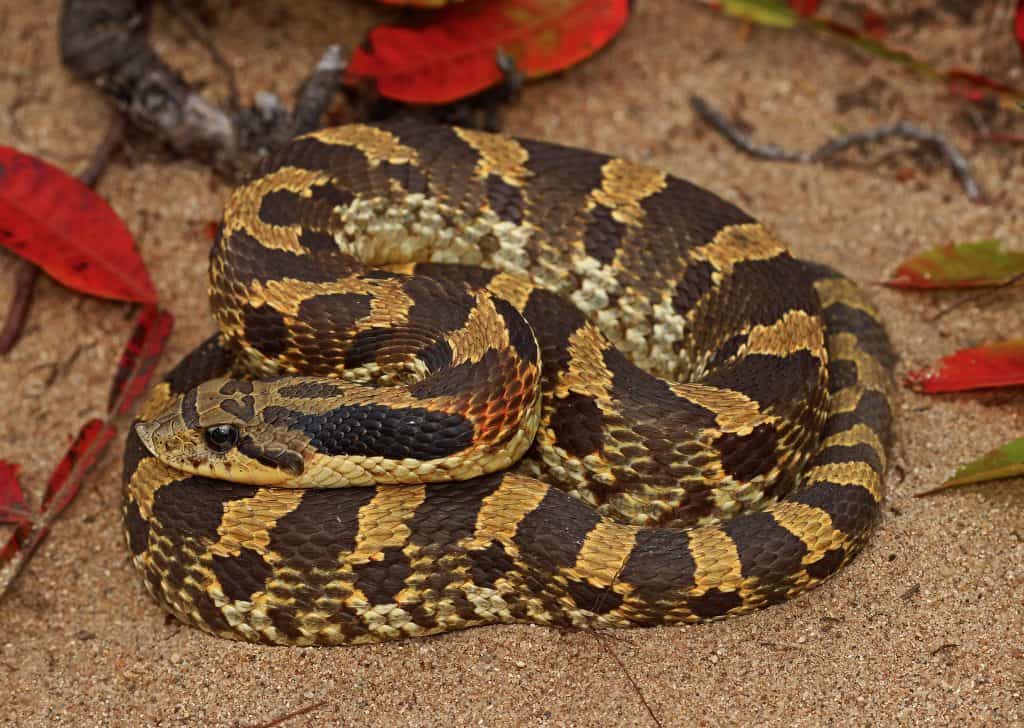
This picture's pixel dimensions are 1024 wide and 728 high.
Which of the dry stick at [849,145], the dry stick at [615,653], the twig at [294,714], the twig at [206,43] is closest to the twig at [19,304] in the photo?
the twig at [206,43]

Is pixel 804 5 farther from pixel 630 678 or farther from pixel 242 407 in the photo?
pixel 630 678

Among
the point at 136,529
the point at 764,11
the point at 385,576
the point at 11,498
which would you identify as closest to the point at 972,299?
the point at 764,11

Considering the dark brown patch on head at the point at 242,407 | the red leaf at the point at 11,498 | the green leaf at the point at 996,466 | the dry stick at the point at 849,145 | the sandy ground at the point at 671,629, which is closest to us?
the sandy ground at the point at 671,629

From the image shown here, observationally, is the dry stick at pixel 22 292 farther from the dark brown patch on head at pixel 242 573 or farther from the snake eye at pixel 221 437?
the dark brown patch on head at pixel 242 573

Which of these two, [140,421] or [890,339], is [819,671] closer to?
[890,339]

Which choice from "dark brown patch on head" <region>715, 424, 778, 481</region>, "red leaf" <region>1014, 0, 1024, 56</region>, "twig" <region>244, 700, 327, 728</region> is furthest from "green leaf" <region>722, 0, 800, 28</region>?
"twig" <region>244, 700, 327, 728</region>
